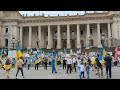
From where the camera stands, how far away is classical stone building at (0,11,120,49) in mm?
61812

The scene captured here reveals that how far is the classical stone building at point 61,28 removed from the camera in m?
61.8

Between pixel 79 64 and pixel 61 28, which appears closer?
pixel 79 64

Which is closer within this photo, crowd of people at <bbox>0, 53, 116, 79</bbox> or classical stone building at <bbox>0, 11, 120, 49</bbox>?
crowd of people at <bbox>0, 53, 116, 79</bbox>

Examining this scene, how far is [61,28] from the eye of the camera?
226 feet

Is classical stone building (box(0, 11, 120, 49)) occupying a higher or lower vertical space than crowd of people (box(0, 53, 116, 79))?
higher

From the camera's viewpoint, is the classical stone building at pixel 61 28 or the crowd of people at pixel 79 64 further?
the classical stone building at pixel 61 28

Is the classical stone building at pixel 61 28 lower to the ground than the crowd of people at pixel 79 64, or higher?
higher

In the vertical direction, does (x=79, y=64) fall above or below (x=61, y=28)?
below
